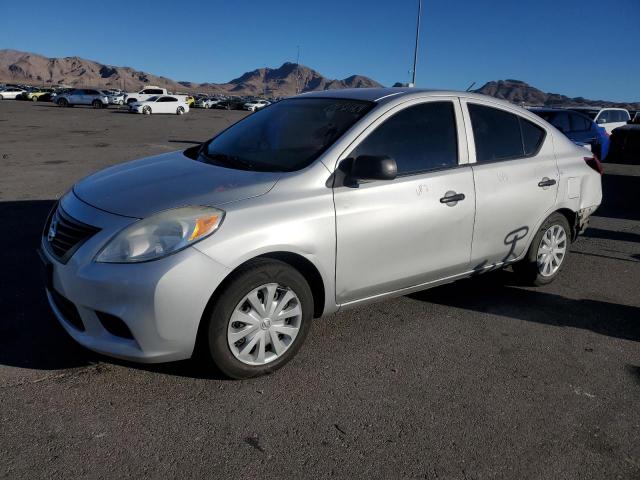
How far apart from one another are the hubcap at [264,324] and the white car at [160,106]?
39.7 m

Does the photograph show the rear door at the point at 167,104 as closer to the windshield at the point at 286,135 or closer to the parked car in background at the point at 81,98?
the parked car in background at the point at 81,98

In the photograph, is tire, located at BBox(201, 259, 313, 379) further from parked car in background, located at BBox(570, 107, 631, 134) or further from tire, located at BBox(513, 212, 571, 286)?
parked car in background, located at BBox(570, 107, 631, 134)

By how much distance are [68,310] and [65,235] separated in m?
0.42

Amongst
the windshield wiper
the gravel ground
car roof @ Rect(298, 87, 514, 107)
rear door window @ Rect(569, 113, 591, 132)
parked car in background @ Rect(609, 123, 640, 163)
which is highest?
car roof @ Rect(298, 87, 514, 107)

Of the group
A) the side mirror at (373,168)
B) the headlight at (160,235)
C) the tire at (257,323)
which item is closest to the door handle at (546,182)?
the side mirror at (373,168)

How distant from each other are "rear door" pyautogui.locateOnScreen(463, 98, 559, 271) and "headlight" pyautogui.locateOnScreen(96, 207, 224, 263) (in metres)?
2.09

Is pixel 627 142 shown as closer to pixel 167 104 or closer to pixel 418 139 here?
pixel 418 139

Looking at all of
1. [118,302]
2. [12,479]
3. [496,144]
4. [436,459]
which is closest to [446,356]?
[436,459]

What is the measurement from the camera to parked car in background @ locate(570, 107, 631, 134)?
53.8 ft

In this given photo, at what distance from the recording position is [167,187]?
10.5 ft

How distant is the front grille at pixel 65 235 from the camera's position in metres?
2.90

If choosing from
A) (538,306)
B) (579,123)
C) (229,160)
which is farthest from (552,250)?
(579,123)

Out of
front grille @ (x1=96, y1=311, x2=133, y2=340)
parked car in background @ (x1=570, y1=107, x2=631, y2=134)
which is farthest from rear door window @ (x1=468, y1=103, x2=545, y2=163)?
parked car in background @ (x1=570, y1=107, x2=631, y2=134)

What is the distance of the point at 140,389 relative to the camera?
9.83ft
